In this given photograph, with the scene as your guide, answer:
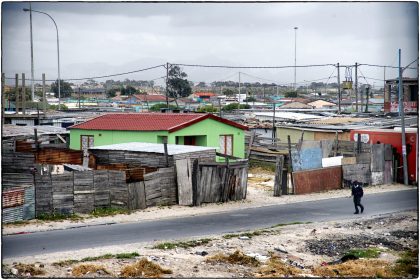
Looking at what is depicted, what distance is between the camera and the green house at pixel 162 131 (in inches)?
1283

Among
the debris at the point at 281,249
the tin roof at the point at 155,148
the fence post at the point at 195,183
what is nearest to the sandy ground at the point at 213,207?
the fence post at the point at 195,183

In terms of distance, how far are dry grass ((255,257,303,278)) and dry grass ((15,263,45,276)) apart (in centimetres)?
486

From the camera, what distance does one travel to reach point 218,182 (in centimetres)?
2539

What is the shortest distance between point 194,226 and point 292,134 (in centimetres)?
2444

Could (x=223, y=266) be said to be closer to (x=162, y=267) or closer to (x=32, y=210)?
(x=162, y=267)

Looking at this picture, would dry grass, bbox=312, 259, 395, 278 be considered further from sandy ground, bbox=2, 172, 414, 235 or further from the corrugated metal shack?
the corrugated metal shack

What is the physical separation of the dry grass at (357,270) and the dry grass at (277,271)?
52 cm

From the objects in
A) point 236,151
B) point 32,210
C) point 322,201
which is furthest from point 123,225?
point 236,151

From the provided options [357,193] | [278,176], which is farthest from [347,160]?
[357,193]

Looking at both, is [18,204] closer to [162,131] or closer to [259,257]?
[259,257]

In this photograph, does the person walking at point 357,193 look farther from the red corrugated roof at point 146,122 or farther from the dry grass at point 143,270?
the dry grass at point 143,270

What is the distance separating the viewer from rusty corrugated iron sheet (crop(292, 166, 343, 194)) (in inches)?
1141

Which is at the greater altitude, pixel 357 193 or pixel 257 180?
pixel 357 193

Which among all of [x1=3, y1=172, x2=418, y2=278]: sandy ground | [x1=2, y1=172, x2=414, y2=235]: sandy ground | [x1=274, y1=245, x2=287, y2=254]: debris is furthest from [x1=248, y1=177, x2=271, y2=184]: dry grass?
[x1=274, y1=245, x2=287, y2=254]: debris
